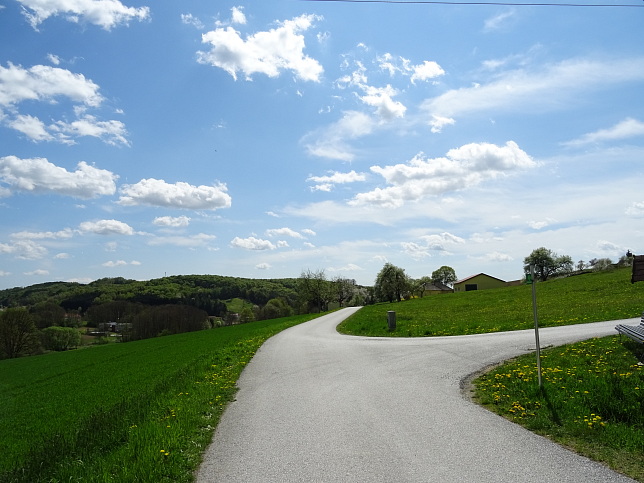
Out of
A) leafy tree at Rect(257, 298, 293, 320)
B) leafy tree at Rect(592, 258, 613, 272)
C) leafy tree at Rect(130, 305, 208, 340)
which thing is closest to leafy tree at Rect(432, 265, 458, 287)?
leafy tree at Rect(257, 298, 293, 320)

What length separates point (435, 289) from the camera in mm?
112938

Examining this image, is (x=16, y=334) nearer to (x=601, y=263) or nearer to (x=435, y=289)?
(x=601, y=263)

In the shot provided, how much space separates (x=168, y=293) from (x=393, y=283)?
87581mm

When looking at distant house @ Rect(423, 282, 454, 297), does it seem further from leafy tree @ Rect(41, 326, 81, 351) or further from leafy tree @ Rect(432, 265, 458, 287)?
leafy tree @ Rect(41, 326, 81, 351)

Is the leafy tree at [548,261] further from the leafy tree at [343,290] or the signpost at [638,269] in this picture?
the signpost at [638,269]

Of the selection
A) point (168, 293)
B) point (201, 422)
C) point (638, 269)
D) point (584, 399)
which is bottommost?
point (201, 422)

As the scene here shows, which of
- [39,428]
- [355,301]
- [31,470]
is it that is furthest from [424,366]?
[355,301]

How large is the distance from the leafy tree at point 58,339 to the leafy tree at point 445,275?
8842cm

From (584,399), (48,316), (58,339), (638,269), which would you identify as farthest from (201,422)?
(48,316)

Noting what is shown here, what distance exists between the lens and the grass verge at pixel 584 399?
5555 mm

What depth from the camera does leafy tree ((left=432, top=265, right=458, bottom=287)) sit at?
126625 millimetres

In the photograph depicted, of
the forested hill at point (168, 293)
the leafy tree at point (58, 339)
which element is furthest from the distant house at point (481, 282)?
the leafy tree at point (58, 339)

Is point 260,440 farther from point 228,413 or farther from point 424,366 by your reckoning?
point 424,366

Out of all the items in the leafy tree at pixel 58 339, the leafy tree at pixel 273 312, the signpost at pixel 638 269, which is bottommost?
the leafy tree at pixel 58 339
